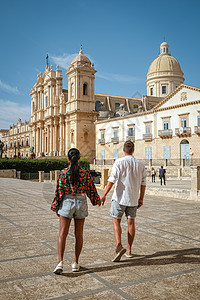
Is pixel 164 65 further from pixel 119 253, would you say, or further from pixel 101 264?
pixel 101 264

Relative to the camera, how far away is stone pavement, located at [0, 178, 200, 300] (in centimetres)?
320

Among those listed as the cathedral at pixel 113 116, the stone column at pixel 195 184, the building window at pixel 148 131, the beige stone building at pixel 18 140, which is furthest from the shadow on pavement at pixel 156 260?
the beige stone building at pixel 18 140

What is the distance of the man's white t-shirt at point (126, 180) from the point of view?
438 cm

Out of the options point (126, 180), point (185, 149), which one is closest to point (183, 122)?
point (185, 149)

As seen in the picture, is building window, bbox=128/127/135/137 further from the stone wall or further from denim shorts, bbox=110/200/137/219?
denim shorts, bbox=110/200/137/219

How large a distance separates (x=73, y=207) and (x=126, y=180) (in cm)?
95

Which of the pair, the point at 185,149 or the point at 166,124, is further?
the point at 166,124

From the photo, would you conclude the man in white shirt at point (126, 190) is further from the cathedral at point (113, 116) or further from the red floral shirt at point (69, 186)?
the cathedral at point (113, 116)

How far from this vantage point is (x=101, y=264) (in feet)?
13.3

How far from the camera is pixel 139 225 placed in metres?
6.59

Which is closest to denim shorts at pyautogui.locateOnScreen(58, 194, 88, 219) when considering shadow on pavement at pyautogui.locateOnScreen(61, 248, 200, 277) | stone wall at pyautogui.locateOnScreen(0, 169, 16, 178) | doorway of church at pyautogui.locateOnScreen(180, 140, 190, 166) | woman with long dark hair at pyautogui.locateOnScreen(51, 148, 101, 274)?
woman with long dark hair at pyautogui.locateOnScreen(51, 148, 101, 274)

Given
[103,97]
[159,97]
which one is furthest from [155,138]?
[103,97]

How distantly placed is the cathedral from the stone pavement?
25976mm

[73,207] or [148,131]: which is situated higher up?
[148,131]
